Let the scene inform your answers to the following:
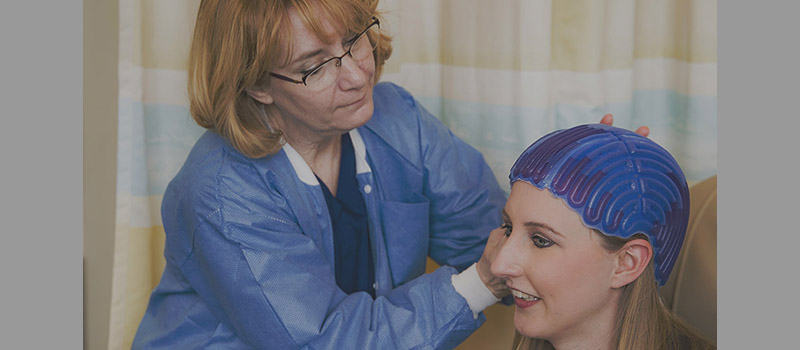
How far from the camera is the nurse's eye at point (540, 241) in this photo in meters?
1.34

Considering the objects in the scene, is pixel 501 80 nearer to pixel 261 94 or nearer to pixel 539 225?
pixel 261 94

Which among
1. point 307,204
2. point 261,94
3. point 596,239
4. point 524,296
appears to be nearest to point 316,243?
point 307,204

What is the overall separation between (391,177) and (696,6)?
82 centimetres

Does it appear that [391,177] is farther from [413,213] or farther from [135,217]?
[135,217]

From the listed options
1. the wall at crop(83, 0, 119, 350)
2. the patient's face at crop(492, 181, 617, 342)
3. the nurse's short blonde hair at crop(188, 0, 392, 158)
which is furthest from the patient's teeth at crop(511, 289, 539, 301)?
the wall at crop(83, 0, 119, 350)

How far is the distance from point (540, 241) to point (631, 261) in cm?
15

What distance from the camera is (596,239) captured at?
4.34ft

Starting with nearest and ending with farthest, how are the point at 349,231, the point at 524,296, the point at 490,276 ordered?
the point at 524,296 → the point at 490,276 → the point at 349,231

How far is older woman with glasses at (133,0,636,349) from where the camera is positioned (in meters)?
1.58

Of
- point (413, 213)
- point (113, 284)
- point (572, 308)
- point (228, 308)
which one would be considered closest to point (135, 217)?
point (113, 284)

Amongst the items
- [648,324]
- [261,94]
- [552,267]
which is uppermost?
[261,94]

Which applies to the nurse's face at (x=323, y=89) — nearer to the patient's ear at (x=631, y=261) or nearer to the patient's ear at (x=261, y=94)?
the patient's ear at (x=261, y=94)

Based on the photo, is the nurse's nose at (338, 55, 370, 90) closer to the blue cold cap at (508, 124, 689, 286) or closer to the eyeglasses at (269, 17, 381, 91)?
the eyeglasses at (269, 17, 381, 91)

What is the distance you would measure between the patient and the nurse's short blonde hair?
482 millimetres
